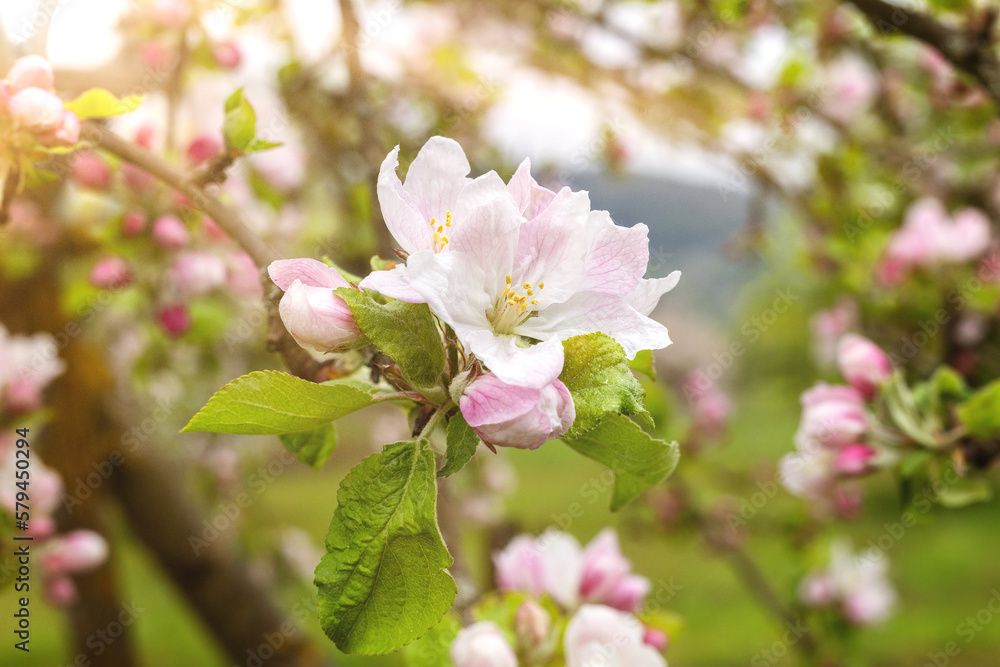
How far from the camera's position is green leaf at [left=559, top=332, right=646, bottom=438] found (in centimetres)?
55

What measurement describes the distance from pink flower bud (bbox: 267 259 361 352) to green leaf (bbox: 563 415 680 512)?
218 millimetres

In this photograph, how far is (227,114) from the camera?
830 mm

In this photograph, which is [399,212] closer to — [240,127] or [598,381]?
[598,381]

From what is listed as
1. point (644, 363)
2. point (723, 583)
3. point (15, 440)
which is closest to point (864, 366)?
point (644, 363)

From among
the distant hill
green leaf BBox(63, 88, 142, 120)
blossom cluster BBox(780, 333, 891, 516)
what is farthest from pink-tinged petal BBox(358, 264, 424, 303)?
the distant hill

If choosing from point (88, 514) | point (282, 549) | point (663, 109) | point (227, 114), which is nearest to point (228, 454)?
point (282, 549)

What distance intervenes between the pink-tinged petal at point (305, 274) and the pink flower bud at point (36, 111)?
0.36 m

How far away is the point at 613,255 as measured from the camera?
1.99 ft

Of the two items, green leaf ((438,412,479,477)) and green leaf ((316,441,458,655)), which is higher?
green leaf ((438,412,479,477))

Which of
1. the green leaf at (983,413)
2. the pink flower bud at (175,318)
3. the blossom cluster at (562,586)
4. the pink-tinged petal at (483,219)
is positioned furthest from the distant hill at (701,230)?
the pink-tinged petal at (483,219)

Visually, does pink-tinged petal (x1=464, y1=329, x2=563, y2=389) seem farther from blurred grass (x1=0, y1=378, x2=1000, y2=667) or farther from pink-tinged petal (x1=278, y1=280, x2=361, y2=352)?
blurred grass (x1=0, y1=378, x2=1000, y2=667)

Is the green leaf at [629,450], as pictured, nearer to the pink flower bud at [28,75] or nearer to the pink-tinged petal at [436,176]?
the pink-tinged petal at [436,176]

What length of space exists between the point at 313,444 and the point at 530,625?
1.26ft

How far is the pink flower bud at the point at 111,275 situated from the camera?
1.52 metres
